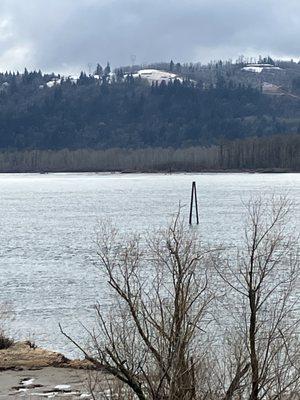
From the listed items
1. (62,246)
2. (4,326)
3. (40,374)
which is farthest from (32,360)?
(62,246)

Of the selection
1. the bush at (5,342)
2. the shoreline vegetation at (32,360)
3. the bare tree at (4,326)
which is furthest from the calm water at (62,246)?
the shoreline vegetation at (32,360)

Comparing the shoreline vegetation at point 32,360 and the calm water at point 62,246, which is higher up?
the shoreline vegetation at point 32,360

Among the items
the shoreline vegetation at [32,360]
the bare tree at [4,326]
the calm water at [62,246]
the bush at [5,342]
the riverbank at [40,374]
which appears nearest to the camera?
the riverbank at [40,374]

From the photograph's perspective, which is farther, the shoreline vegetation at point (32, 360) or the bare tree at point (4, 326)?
the bare tree at point (4, 326)

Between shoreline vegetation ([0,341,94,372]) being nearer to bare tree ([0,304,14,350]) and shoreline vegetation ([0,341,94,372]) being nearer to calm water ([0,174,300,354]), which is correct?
bare tree ([0,304,14,350])

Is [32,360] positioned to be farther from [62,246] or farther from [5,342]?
[62,246]

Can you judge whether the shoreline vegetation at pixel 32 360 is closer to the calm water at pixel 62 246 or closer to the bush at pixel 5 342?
the bush at pixel 5 342

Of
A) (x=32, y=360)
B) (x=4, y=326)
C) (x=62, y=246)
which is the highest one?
(x=32, y=360)

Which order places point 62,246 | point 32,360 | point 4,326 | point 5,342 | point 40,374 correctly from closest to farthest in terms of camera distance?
1. point 40,374
2. point 32,360
3. point 5,342
4. point 4,326
5. point 62,246

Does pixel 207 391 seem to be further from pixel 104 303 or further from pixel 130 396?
pixel 104 303

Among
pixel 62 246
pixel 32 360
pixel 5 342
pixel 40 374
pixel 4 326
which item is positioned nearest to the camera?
pixel 40 374

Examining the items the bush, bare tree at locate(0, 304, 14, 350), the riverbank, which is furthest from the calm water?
the riverbank

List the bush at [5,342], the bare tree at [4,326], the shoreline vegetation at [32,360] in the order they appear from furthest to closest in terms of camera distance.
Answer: the bare tree at [4,326]
the bush at [5,342]
the shoreline vegetation at [32,360]

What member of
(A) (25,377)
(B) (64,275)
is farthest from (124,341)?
(B) (64,275)
